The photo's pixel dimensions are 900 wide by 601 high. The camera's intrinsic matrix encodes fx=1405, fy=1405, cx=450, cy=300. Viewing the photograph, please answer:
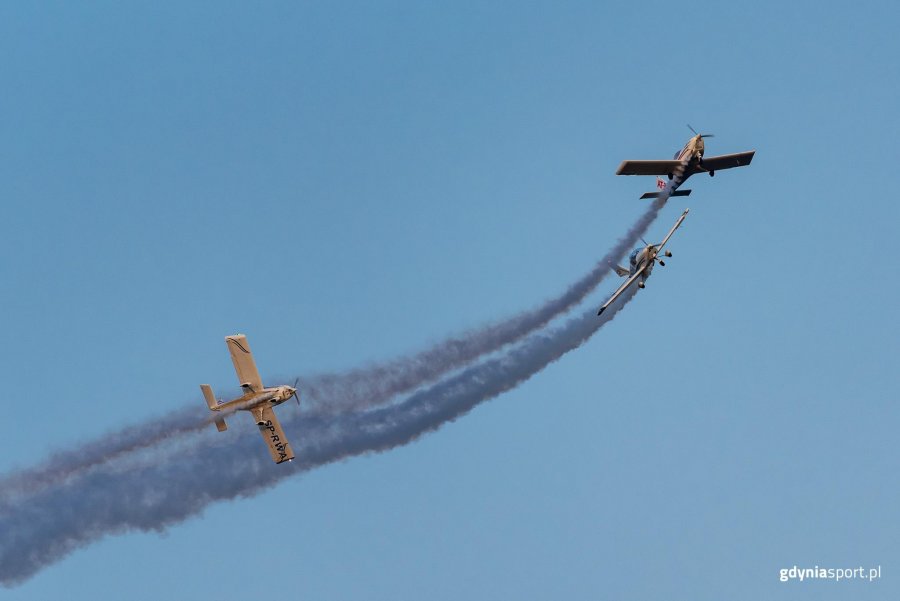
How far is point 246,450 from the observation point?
8531 cm

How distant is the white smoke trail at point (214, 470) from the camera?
3113 inches

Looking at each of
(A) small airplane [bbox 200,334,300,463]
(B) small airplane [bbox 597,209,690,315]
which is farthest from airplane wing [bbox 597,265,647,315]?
(A) small airplane [bbox 200,334,300,463]

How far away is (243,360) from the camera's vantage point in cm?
8181

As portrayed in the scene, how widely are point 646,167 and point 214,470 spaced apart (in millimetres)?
31275

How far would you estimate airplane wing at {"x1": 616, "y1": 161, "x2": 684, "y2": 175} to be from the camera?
82.0 metres

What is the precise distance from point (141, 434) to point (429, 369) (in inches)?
692

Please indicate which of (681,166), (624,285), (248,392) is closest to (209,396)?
(248,392)

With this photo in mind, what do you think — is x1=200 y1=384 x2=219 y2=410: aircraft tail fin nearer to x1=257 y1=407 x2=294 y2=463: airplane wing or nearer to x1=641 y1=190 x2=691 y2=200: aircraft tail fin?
x1=257 y1=407 x2=294 y2=463: airplane wing

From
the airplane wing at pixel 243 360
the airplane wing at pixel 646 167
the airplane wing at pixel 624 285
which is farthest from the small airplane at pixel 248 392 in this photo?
the airplane wing at pixel 646 167

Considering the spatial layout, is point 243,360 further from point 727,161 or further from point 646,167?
point 727,161

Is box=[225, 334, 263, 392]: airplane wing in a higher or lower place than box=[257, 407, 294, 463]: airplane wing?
higher

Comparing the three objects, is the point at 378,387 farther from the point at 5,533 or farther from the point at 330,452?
the point at 5,533

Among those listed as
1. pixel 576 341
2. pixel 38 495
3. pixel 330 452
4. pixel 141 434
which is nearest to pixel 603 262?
pixel 576 341

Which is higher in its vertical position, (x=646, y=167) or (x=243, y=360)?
(x=646, y=167)
